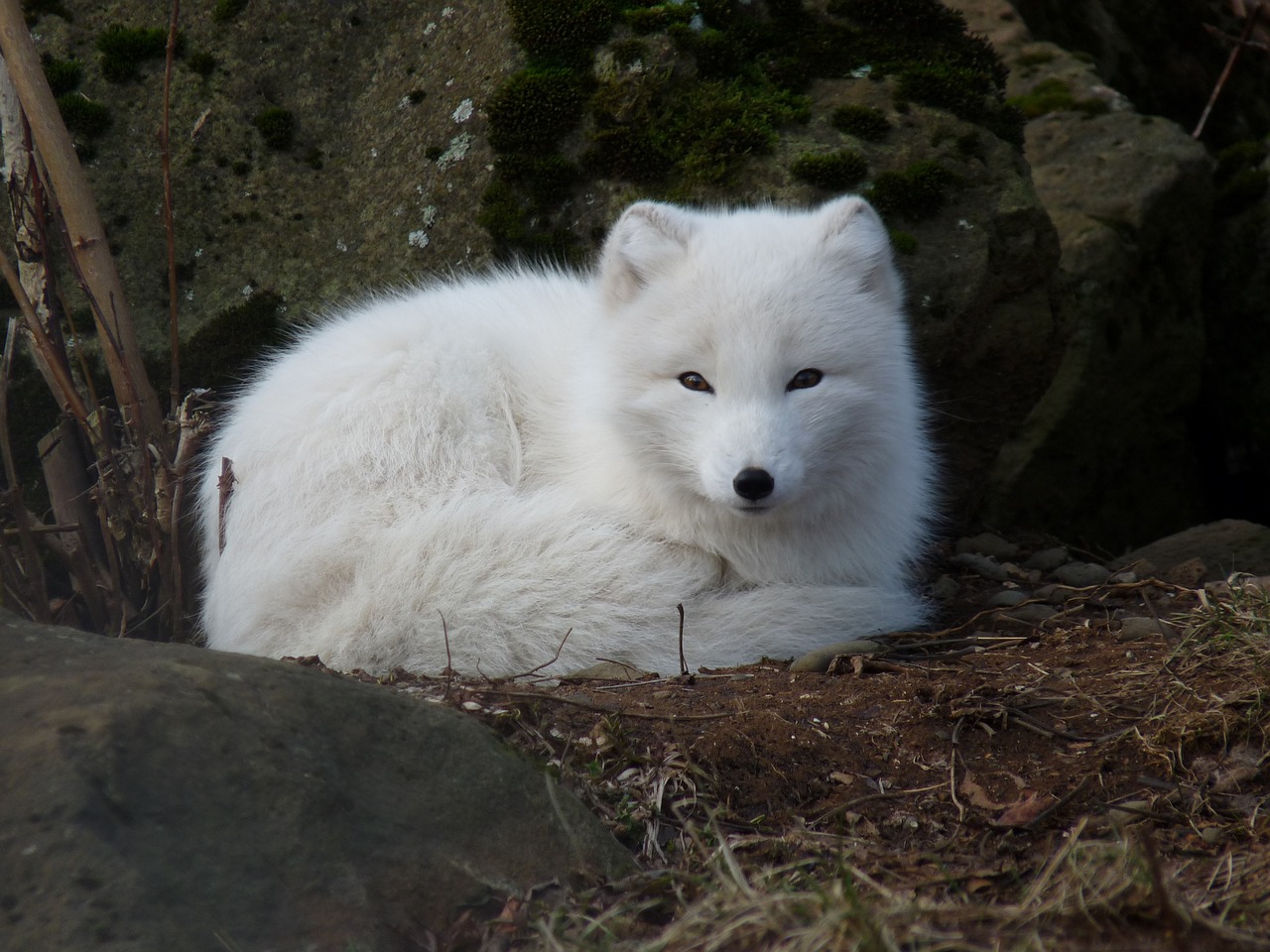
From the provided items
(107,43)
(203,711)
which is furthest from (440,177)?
(203,711)

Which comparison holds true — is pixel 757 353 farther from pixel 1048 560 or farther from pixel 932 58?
pixel 932 58

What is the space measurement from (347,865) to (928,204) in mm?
3826

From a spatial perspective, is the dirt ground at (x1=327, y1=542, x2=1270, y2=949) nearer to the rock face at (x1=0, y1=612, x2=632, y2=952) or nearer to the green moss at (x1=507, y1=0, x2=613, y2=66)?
the rock face at (x1=0, y1=612, x2=632, y2=952)

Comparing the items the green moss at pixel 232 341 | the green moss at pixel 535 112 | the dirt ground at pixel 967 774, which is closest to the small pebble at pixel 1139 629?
the dirt ground at pixel 967 774

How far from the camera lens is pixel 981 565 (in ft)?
15.3

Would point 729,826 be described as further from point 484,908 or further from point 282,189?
point 282,189

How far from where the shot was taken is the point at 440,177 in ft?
16.0

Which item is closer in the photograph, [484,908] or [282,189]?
[484,908]

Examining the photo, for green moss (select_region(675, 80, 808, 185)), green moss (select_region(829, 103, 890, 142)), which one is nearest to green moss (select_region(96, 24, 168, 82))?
green moss (select_region(675, 80, 808, 185))

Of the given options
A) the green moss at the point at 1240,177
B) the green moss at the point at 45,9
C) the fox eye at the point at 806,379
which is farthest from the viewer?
the green moss at the point at 1240,177

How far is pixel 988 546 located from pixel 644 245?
7.57 ft

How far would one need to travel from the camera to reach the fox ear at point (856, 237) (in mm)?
3559

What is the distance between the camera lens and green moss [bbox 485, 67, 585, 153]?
15.6 feet

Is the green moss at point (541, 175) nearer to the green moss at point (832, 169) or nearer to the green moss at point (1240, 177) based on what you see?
the green moss at point (832, 169)
